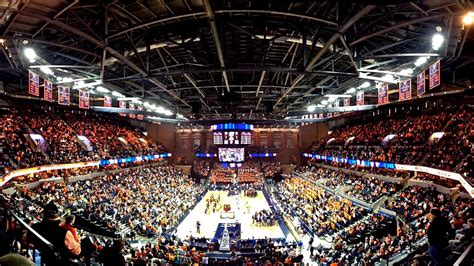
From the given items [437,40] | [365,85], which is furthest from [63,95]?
[365,85]

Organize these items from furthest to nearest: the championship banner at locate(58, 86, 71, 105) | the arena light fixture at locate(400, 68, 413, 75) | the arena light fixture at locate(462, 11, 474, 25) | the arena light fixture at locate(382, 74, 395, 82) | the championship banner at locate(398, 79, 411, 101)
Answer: the championship banner at locate(58, 86, 71, 105)
the arena light fixture at locate(382, 74, 395, 82)
the championship banner at locate(398, 79, 411, 101)
the arena light fixture at locate(400, 68, 413, 75)
the arena light fixture at locate(462, 11, 474, 25)

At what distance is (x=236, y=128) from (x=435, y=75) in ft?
78.0

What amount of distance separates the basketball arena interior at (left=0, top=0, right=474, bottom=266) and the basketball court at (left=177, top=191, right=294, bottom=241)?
0.27 metres

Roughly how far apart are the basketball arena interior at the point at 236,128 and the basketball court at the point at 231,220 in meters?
0.27

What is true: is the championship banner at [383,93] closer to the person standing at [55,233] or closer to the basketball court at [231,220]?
the basketball court at [231,220]

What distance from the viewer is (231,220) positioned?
92.7ft

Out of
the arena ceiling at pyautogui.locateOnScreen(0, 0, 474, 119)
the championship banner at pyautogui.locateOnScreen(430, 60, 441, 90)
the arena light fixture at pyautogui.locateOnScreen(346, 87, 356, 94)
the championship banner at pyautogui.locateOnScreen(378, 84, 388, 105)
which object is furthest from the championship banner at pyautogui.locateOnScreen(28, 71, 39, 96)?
the arena light fixture at pyautogui.locateOnScreen(346, 87, 356, 94)

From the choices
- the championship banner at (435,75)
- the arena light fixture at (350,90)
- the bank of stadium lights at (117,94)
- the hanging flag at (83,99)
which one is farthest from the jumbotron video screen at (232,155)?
the championship banner at (435,75)

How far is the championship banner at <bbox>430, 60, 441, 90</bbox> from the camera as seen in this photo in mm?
13250

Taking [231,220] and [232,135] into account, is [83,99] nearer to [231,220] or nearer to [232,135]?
[231,220]

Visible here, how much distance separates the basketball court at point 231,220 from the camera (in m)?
24.1

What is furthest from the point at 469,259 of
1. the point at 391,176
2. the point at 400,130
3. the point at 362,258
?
the point at 400,130

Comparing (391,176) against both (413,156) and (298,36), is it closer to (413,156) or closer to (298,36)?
(413,156)

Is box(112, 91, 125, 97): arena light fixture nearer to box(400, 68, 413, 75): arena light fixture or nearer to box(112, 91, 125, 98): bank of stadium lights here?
box(112, 91, 125, 98): bank of stadium lights
